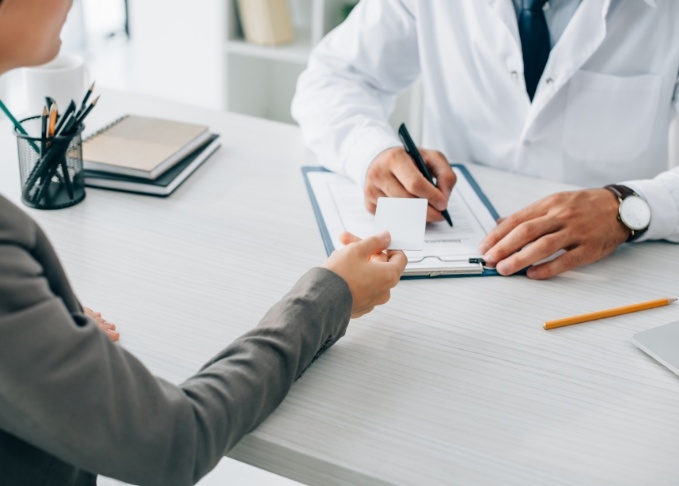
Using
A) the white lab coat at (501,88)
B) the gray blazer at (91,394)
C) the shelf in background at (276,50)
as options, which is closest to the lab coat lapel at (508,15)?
the white lab coat at (501,88)

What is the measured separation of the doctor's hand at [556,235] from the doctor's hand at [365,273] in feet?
0.60

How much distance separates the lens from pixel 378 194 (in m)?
1.19

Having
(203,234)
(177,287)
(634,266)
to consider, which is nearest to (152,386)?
(177,287)

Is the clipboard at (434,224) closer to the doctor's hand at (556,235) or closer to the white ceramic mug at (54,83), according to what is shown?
the doctor's hand at (556,235)

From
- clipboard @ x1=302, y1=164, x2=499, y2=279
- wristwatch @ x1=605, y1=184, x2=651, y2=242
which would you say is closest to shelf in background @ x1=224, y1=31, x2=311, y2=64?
clipboard @ x1=302, y1=164, x2=499, y2=279

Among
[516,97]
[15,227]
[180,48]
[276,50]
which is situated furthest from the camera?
[180,48]

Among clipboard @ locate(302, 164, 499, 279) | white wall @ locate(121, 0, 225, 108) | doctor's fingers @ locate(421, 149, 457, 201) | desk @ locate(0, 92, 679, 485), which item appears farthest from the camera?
white wall @ locate(121, 0, 225, 108)

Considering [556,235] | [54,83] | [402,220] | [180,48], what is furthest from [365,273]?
[180,48]

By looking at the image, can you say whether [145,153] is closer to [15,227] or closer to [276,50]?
[15,227]

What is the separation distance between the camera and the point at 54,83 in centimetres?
125

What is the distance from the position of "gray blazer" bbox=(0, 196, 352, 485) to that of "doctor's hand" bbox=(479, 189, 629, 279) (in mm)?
397

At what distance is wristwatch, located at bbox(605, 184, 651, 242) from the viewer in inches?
44.1

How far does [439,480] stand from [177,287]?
43 cm

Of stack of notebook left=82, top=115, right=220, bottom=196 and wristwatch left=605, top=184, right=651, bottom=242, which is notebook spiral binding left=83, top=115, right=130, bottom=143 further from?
wristwatch left=605, top=184, right=651, bottom=242
